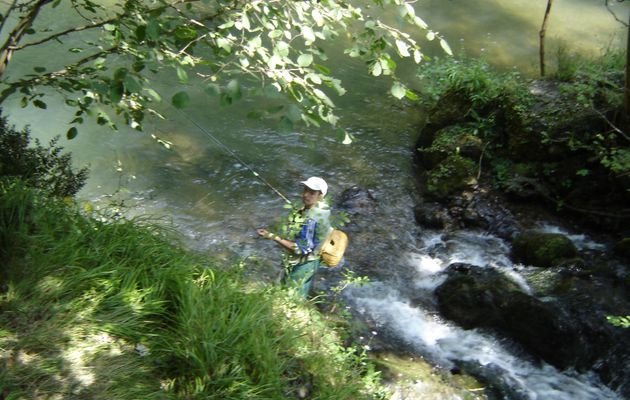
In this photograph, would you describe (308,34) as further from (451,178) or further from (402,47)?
(451,178)

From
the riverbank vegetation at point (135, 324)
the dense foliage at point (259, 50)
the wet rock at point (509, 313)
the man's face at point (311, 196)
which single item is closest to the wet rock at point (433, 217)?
the wet rock at point (509, 313)

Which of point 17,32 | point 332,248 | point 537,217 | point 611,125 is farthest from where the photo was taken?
point 537,217

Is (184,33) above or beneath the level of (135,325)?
above

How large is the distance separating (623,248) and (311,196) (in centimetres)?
431

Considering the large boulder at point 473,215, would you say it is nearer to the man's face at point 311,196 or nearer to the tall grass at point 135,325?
the man's face at point 311,196

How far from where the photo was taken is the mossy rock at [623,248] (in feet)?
22.2

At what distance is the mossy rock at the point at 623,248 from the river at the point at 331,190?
4.21ft

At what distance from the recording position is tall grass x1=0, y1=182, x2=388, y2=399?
330 cm

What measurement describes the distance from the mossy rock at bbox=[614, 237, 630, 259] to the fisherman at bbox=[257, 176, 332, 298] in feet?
13.4

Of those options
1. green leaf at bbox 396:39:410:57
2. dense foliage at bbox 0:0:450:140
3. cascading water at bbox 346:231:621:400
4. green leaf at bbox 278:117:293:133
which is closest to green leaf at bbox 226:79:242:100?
dense foliage at bbox 0:0:450:140

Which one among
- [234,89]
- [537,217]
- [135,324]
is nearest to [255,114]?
[234,89]

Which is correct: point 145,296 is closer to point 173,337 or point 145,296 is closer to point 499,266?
point 173,337

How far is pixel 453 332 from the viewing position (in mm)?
6105

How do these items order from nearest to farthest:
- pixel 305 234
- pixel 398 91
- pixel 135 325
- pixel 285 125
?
pixel 285 125
pixel 398 91
pixel 135 325
pixel 305 234
